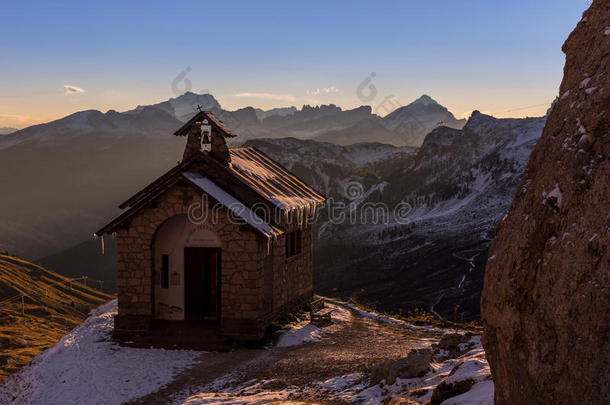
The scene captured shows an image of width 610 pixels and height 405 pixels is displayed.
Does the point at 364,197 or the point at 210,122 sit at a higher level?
the point at 210,122

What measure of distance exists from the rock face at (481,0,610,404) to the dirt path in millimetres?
5771

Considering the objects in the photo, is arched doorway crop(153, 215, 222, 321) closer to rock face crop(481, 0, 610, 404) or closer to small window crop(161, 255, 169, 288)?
small window crop(161, 255, 169, 288)

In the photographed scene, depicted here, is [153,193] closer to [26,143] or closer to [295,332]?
[295,332]

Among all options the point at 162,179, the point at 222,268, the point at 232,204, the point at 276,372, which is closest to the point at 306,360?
the point at 276,372

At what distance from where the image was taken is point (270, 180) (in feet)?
65.2

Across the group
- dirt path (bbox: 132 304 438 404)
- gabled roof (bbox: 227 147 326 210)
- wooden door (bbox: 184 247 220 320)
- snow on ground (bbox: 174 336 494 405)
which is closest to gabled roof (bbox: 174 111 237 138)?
gabled roof (bbox: 227 147 326 210)

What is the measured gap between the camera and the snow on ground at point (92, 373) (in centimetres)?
1245

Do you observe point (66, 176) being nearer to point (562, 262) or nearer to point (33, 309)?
point (33, 309)

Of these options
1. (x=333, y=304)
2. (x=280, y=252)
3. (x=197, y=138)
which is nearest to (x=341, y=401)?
(x=280, y=252)

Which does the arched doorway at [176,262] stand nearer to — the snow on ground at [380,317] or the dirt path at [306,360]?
the dirt path at [306,360]

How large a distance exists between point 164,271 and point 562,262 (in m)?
13.9

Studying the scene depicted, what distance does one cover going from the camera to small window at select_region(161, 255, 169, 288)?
55.6 feet

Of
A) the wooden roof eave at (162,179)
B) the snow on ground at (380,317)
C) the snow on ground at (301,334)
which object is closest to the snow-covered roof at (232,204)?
the wooden roof eave at (162,179)

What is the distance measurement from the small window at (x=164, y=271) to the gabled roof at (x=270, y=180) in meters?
3.31
